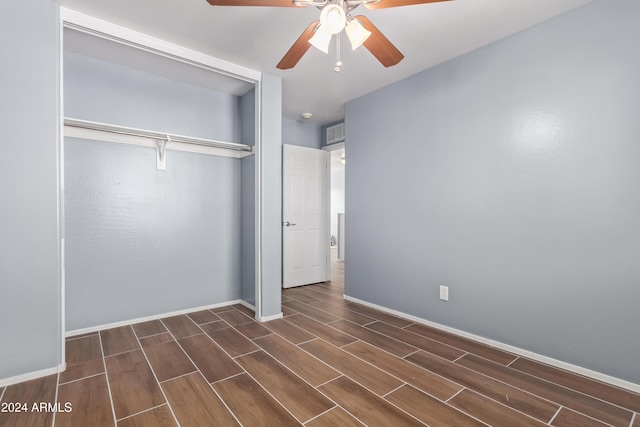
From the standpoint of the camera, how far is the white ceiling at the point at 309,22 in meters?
2.17

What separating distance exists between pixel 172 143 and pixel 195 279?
4.91ft

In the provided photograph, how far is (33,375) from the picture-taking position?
206 cm

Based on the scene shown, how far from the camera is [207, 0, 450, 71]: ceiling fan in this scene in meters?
1.52

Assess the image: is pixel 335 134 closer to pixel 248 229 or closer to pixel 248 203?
pixel 248 203

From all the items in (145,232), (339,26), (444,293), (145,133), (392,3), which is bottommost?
(444,293)

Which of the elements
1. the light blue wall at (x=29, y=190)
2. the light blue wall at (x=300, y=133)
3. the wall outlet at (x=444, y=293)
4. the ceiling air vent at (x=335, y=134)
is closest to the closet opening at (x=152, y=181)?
the light blue wall at (x=29, y=190)

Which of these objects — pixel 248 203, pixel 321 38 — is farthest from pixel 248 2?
pixel 248 203

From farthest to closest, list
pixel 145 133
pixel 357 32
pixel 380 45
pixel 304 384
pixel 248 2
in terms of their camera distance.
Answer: pixel 145 133 < pixel 304 384 < pixel 380 45 < pixel 357 32 < pixel 248 2

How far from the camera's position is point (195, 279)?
3434mm

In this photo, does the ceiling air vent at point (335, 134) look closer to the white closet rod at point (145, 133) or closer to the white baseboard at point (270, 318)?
the white closet rod at point (145, 133)

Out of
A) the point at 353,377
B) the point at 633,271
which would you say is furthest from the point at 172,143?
the point at 633,271

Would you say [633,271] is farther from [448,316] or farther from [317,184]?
[317,184]

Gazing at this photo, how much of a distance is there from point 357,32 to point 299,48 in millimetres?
368

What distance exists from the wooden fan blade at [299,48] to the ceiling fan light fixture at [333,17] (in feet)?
0.53
